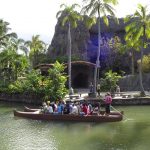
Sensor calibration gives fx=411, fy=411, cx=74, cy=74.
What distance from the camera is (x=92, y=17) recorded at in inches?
1992

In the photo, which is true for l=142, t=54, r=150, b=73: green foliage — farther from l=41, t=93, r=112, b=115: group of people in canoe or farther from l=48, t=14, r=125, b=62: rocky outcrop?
l=41, t=93, r=112, b=115: group of people in canoe

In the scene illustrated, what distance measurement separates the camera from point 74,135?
30125 millimetres

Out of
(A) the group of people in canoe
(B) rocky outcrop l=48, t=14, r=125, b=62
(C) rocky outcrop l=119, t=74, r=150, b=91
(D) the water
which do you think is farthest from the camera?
(B) rocky outcrop l=48, t=14, r=125, b=62

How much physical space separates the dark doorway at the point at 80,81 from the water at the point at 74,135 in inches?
1238

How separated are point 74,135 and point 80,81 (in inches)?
1693

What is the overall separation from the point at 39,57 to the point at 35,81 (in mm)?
39943

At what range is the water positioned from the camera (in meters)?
26.3

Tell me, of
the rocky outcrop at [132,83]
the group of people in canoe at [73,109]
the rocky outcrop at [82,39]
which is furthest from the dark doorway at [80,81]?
the group of people in canoe at [73,109]

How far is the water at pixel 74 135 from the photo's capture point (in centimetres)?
2635

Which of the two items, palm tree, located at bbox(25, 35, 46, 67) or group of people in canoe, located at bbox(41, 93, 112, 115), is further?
palm tree, located at bbox(25, 35, 46, 67)

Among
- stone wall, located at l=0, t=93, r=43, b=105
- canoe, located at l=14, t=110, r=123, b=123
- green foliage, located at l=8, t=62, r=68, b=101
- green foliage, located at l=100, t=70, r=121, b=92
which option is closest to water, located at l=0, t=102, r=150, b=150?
canoe, located at l=14, t=110, r=123, b=123

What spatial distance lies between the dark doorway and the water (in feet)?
103

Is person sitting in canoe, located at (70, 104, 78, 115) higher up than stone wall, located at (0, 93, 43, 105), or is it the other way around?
stone wall, located at (0, 93, 43, 105)

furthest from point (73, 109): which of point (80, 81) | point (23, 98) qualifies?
point (80, 81)
